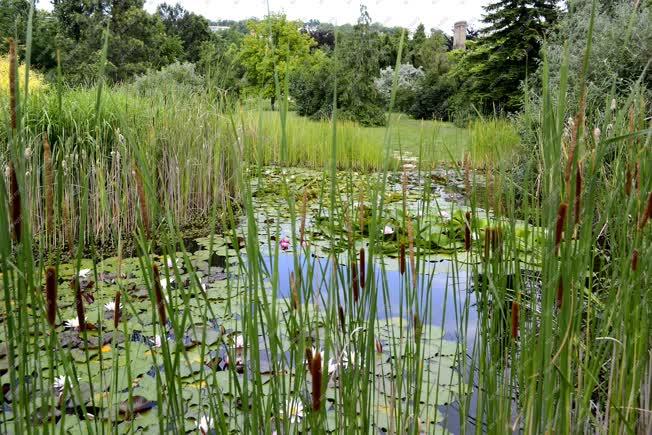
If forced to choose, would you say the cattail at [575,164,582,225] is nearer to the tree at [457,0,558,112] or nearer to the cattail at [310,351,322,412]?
the cattail at [310,351,322,412]

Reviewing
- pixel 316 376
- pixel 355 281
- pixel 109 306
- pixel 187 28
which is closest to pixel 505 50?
pixel 109 306

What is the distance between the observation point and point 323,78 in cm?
958

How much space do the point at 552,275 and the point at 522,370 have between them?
0.20 meters

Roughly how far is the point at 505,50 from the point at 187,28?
1183cm

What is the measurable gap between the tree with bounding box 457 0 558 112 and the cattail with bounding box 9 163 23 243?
350 inches

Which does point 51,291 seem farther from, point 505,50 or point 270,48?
point 505,50

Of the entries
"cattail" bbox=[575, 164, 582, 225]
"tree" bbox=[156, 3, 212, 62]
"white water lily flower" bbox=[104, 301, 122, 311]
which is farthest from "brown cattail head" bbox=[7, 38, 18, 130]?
"tree" bbox=[156, 3, 212, 62]

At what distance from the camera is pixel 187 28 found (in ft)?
59.5

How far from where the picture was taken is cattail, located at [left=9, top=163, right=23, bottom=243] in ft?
1.65

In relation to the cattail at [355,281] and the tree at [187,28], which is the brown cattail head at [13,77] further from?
the tree at [187,28]

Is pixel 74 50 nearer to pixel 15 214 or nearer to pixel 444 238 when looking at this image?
pixel 444 238

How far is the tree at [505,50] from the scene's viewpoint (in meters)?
9.12

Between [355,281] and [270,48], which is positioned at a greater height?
[270,48]

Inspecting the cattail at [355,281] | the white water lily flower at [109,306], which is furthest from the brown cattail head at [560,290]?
the white water lily flower at [109,306]
